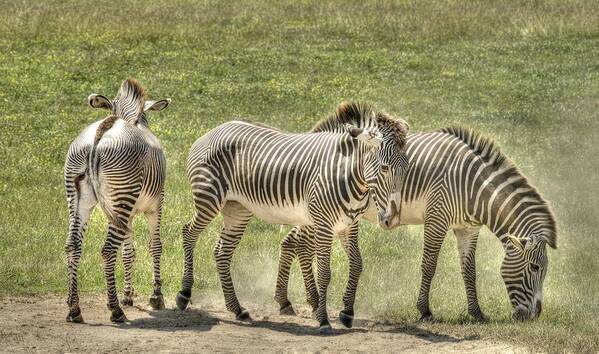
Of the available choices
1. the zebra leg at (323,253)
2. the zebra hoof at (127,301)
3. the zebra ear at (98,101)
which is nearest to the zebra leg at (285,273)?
the zebra leg at (323,253)

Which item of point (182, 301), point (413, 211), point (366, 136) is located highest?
point (366, 136)

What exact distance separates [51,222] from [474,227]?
6987 millimetres

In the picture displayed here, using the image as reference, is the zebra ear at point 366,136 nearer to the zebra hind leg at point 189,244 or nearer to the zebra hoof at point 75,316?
the zebra hind leg at point 189,244

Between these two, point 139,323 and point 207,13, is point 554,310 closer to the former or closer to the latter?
point 139,323

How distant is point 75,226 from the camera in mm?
12023

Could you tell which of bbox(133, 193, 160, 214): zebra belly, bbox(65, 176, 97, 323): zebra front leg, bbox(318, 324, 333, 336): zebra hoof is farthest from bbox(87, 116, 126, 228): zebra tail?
bbox(318, 324, 333, 336): zebra hoof

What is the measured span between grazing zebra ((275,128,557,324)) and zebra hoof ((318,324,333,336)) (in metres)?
1.34

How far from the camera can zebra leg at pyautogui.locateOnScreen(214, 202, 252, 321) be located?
41.5 ft

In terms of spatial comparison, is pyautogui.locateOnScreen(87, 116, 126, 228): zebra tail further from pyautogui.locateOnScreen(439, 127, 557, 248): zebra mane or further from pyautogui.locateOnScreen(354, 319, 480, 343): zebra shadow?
pyautogui.locateOnScreen(439, 127, 557, 248): zebra mane

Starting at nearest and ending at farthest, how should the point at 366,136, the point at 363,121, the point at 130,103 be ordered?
the point at 366,136 < the point at 363,121 < the point at 130,103

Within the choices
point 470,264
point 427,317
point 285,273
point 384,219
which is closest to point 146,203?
point 285,273

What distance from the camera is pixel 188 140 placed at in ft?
73.7

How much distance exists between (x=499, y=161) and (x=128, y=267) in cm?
457

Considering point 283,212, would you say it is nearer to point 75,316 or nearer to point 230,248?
point 230,248
